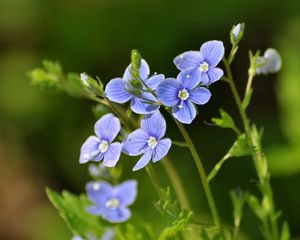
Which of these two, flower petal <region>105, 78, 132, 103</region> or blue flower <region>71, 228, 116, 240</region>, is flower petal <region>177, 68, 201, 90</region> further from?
blue flower <region>71, 228, 116, 240</region>

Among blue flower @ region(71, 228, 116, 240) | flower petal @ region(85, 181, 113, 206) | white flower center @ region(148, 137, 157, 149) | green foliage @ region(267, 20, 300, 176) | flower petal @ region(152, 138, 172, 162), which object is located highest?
white flower center @ region(148, 137, 157, 149)

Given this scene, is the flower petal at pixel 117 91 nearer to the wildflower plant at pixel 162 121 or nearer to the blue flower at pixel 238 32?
the wildflower plant at pixel 162 121

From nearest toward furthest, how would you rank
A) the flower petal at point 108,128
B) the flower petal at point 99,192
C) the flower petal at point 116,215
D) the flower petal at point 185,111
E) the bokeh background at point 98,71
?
the flower petal at point 185,111 → the flower petal at point 108,128 → the flower petal at point 116,215 → the flower petal at point 99,192 → the bokeh background at point 98,71

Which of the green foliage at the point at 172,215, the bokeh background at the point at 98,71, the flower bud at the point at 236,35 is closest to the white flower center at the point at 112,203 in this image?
the green foliage at the point at 172,215

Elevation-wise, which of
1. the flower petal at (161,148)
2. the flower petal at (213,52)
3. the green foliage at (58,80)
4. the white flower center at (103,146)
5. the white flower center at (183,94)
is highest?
the green foliage at (58,80)

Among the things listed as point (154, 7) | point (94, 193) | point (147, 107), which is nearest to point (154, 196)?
point (154, 7)

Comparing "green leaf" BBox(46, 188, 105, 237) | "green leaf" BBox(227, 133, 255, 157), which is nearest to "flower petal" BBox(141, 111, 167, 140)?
"green leaf" BBox(227, 133, 255, 157)
